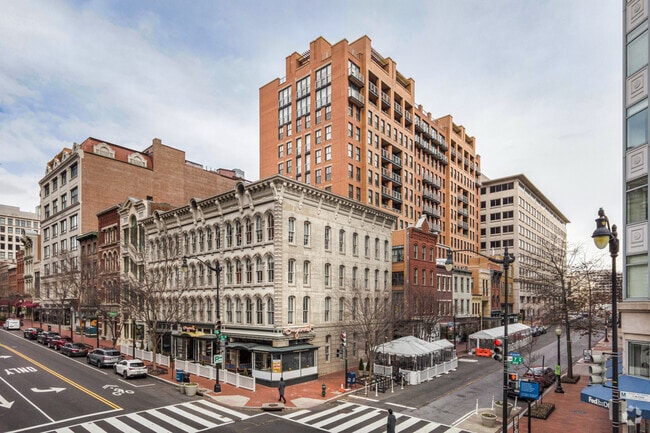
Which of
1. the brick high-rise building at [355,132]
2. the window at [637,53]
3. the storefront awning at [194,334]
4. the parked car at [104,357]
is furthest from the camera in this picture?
the brick high-rise building at [355,132]

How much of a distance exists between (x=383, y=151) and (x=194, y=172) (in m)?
35.7

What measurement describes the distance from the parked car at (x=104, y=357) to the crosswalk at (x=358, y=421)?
66.1ft

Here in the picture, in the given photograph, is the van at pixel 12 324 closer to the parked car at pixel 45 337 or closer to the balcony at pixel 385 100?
the parked car at pixel 45 337

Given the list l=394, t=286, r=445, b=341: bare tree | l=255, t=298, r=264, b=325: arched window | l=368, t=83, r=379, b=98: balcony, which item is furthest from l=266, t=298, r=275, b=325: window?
l=368, t=83, r=379, b=98: balcony

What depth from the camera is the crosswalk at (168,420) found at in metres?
19.8

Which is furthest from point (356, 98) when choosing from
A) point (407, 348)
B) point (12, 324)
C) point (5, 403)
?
point (12, 324)

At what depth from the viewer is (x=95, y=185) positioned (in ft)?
213

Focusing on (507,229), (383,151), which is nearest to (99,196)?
(383,151)

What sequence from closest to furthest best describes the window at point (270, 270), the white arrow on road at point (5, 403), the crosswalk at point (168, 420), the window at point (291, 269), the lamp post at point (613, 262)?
the lamp post at point (613, 262) < the crosswalk at point (168, 420) < the white arrow on road at point (5, 403) < the window at point (270, 270) < the window at point (291, 269)

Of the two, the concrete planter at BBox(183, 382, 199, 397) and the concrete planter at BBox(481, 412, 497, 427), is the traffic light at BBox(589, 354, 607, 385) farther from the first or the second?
the concrete planter at BBox(183, 382, 199, 397)

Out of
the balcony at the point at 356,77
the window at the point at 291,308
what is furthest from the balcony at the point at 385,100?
the window at the point at 291,308

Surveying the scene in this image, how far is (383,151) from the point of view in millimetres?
63375

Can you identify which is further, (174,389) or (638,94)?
(174,389)

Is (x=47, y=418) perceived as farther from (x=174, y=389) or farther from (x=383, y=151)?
(x=383, y=151)
